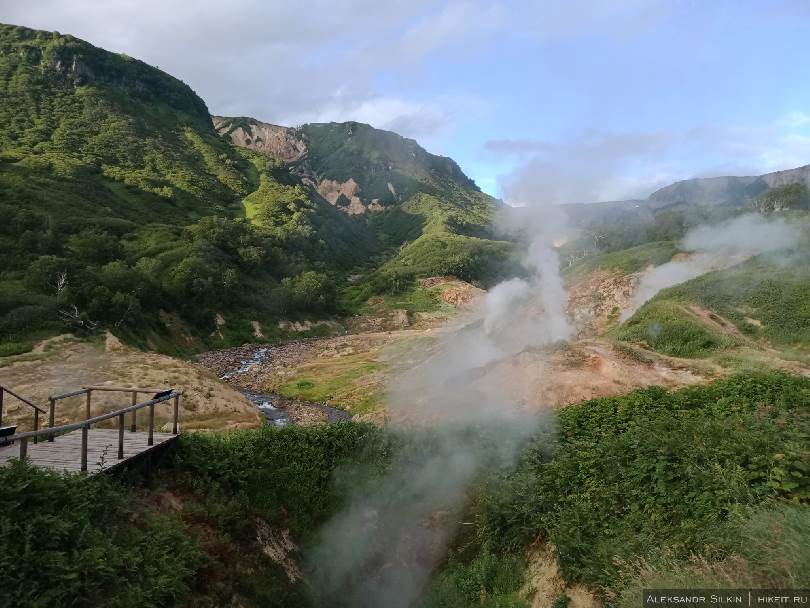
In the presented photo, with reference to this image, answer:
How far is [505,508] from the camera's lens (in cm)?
1229

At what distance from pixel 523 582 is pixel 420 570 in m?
3.31

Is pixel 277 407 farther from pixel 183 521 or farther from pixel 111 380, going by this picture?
pixel 183 521

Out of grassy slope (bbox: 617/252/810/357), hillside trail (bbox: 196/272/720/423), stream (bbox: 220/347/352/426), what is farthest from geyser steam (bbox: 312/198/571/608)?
stream (bbox: 220/347/352/426)

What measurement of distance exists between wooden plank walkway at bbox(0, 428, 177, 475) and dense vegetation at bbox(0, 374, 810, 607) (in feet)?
1.95

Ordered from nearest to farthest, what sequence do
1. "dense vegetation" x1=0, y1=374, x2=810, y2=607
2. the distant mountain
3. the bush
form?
the bush < "dense vegetation" x1=0, y1=374, x2=810, y2=607 < the distant mountain

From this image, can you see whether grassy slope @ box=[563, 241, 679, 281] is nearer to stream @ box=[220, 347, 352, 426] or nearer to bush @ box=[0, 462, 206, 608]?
stream @ box=[220, 347, 352, 426]

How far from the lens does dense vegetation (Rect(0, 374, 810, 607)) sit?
732 centimetres

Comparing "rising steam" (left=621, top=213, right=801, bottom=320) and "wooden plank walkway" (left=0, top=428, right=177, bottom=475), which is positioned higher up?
"rising steam" (left=621, top=213, right=801, bottom=320)

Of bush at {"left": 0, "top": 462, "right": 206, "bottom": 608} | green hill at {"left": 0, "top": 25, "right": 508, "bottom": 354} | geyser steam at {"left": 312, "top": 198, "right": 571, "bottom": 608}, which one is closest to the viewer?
bush at {"left": 0, "top": 462, "right": 206, "bottom": 608}

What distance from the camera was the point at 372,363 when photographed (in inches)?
1586

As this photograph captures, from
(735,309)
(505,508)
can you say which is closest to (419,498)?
(505,508)

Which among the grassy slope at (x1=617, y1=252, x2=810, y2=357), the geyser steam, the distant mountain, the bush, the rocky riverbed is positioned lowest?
the rocky riverbed

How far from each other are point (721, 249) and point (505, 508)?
31218 mm

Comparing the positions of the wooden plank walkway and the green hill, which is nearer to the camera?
the wooden plank walkway
